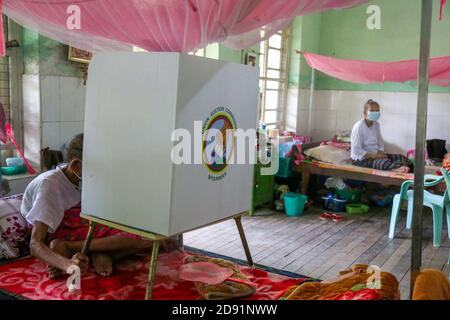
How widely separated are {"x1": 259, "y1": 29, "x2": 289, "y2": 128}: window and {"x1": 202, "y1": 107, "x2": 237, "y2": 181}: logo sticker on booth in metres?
3.67

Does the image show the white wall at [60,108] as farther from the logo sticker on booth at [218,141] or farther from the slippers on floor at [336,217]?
the slippers on floor at [336,217]

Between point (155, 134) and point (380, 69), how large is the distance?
357 centimetres

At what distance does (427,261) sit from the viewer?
3471 millimetres

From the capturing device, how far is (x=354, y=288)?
1.86m

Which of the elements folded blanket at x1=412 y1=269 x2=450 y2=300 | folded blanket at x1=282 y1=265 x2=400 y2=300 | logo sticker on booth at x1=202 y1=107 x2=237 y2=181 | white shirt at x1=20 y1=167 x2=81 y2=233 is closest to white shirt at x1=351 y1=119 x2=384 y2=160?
folded blanket at x1=282 y1=265 x2=400 y2=300

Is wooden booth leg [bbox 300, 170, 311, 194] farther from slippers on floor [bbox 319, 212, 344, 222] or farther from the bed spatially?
slippers on floor [bbox 319, 212, 344, 222]

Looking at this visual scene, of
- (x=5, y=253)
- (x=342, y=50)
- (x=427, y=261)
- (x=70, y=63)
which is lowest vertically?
(x=427, y=261)

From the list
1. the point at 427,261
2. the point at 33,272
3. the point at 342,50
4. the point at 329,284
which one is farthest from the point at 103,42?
the point at 342,50

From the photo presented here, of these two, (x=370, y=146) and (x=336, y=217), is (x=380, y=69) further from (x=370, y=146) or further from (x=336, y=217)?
(x=336, y=217)

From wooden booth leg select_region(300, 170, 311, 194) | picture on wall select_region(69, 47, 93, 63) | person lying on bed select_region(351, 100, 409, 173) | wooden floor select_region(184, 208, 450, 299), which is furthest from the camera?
wooden booth leg select_region(300, 170, 311, 194)

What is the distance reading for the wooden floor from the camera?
129 inches

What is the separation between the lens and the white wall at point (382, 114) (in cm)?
567

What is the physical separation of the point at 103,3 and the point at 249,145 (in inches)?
36.7

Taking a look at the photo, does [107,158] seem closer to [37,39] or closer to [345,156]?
[37,39]
